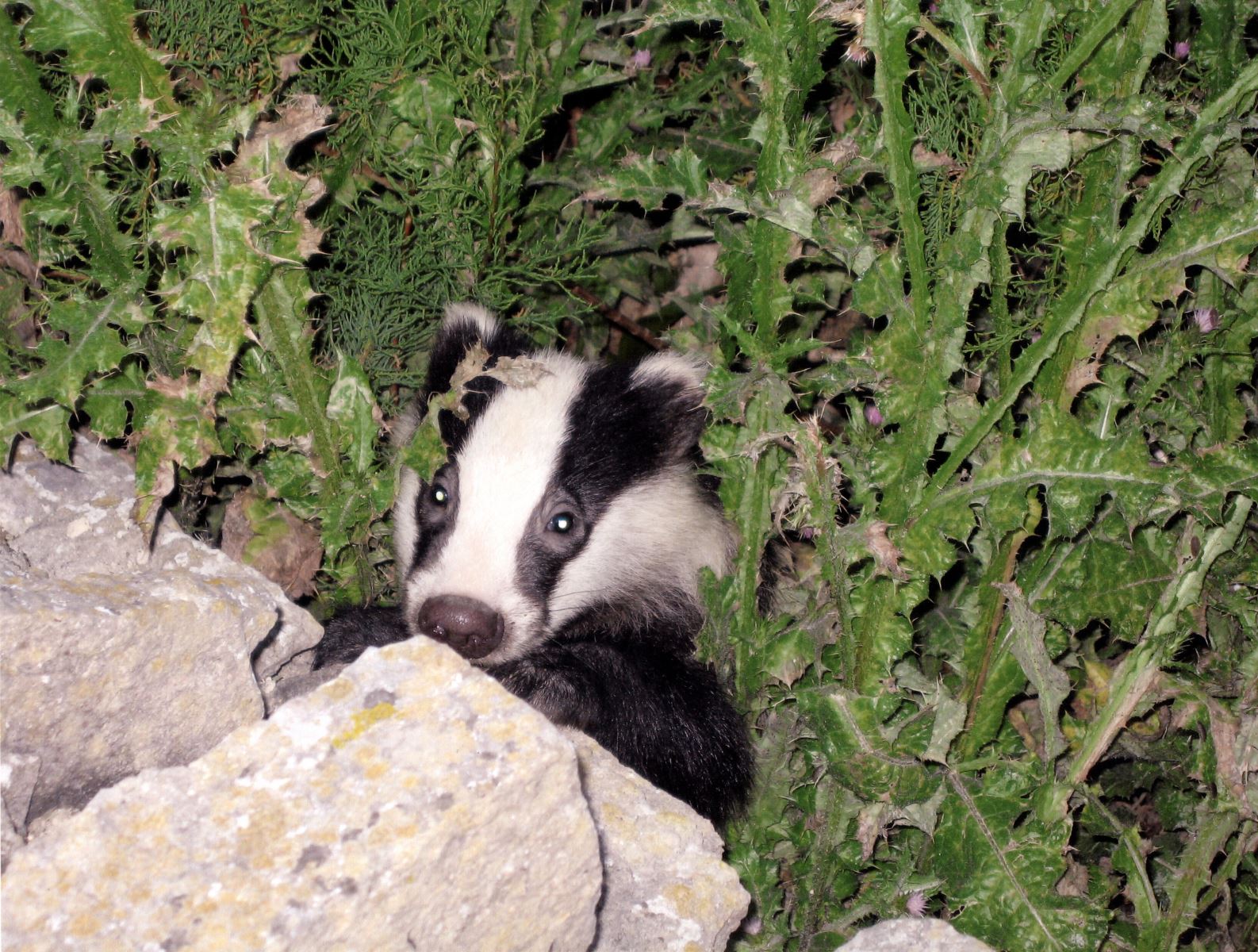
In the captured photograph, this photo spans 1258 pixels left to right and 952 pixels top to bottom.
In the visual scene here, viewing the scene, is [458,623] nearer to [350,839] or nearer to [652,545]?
[652,545]

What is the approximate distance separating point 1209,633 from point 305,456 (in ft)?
8.22

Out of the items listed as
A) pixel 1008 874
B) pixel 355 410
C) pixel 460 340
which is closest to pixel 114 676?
pixel 355 410

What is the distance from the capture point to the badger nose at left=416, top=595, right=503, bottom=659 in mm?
2895

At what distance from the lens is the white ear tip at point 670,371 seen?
3338 mm

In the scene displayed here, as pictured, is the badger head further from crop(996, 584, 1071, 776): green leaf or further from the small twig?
crop(996, 584, 1071, 776): green leaf

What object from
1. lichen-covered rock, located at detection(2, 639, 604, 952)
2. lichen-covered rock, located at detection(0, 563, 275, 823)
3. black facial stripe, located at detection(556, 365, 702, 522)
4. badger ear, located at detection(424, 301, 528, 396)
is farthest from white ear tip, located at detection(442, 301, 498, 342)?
lichen-covered rock, located at detection(2, 639, 604, 952)

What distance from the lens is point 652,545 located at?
3.50 metres

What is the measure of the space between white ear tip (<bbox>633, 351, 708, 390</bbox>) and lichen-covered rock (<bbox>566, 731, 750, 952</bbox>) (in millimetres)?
1185

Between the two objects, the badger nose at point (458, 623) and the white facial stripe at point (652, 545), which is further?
the white facial stripe at point (652, 545)

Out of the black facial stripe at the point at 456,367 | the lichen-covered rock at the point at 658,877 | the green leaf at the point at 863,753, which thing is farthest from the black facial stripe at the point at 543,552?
the green leaf at the point at 863,753

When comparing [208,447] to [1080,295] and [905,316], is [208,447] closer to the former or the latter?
[905,316]

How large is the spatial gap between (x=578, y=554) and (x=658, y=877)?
1136mm

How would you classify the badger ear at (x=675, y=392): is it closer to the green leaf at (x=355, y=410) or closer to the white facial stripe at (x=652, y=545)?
the white facial stripe at (x=652, y=545)

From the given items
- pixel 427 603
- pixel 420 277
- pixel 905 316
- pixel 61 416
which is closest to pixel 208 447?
pixel 61 416
